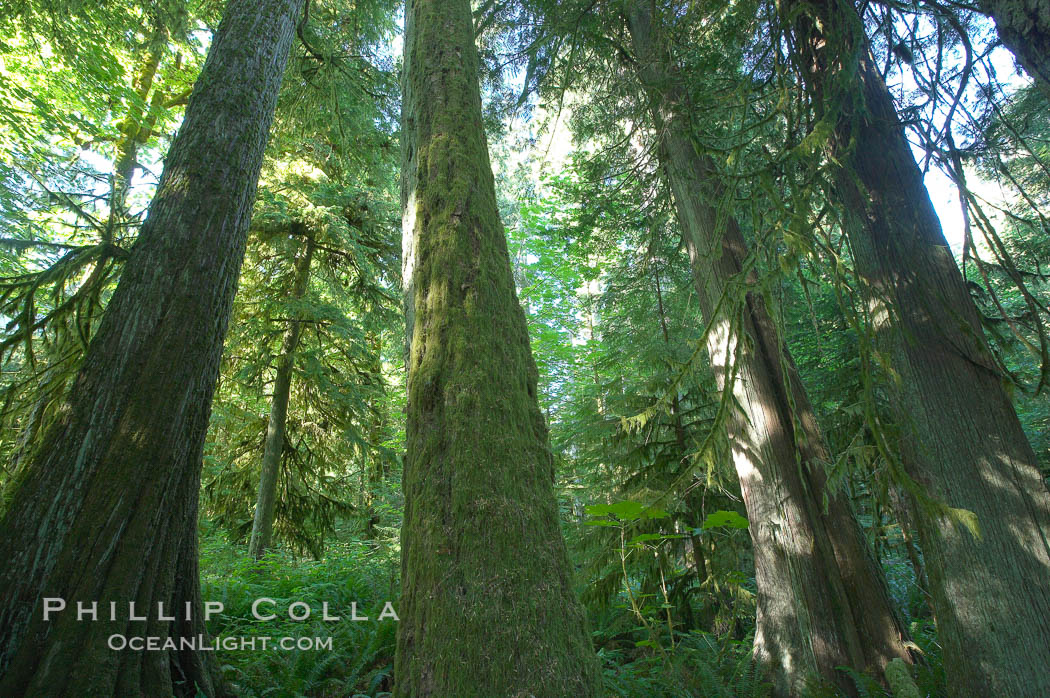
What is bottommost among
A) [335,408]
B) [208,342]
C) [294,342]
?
[208,342]

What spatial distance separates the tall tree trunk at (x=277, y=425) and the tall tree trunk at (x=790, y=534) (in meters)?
6.42

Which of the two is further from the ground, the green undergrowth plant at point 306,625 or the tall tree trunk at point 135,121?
the tall tree trunk at point 135,121

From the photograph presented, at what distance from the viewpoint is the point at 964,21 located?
405 centimetres

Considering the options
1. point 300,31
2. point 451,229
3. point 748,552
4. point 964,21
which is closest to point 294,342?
point 300,31

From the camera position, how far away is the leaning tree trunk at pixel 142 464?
239 centimetres

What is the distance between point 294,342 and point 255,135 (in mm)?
5379

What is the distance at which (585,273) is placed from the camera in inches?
369

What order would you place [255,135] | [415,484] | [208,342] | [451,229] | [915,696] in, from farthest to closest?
[255,135] → [208,342] → [915,696] → [451,229] → [415,484]

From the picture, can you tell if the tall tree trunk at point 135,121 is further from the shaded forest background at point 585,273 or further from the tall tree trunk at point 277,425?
the tall tree trunk at point 277,425

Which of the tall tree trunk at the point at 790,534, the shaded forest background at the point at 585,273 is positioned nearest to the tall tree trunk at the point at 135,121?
the shaded forest background at the point at 585,273

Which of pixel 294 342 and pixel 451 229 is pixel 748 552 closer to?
pixel 451 229

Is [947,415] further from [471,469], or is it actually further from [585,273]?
[585,273]

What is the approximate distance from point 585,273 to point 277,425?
5904 millimetres

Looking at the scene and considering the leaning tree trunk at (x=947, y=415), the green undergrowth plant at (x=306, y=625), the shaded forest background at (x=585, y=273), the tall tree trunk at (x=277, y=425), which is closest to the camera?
the leaning tree trunk at (x=947, y=415)
